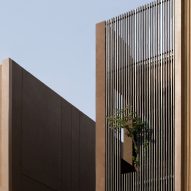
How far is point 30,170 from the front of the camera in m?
27.0

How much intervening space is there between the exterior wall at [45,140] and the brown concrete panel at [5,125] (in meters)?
0.17

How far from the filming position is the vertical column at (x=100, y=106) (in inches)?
828

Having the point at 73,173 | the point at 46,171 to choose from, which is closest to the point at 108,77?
the point at 46,171

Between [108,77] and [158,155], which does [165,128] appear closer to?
[158,155]

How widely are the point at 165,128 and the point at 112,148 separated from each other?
1.75 metres

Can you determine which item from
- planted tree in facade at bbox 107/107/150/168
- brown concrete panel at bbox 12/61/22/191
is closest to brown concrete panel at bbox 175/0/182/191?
planted tree in facade at bbox 107/107/150/168

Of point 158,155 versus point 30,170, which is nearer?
point 158,155

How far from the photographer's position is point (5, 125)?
83.8 ft

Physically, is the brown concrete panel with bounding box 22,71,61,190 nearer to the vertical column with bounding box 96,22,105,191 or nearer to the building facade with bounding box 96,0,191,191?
the vertical column with bounding box 96,22,105,191

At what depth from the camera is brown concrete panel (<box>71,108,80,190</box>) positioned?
107ft

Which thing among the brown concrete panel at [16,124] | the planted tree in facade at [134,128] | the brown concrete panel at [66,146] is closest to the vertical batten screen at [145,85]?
the planted tree in facade at [134,128]

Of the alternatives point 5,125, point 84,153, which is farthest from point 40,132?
point 84,153

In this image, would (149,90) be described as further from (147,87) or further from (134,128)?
(134,128)

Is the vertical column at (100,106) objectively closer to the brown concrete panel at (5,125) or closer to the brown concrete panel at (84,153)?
the brown concrete panel at (5,125)
